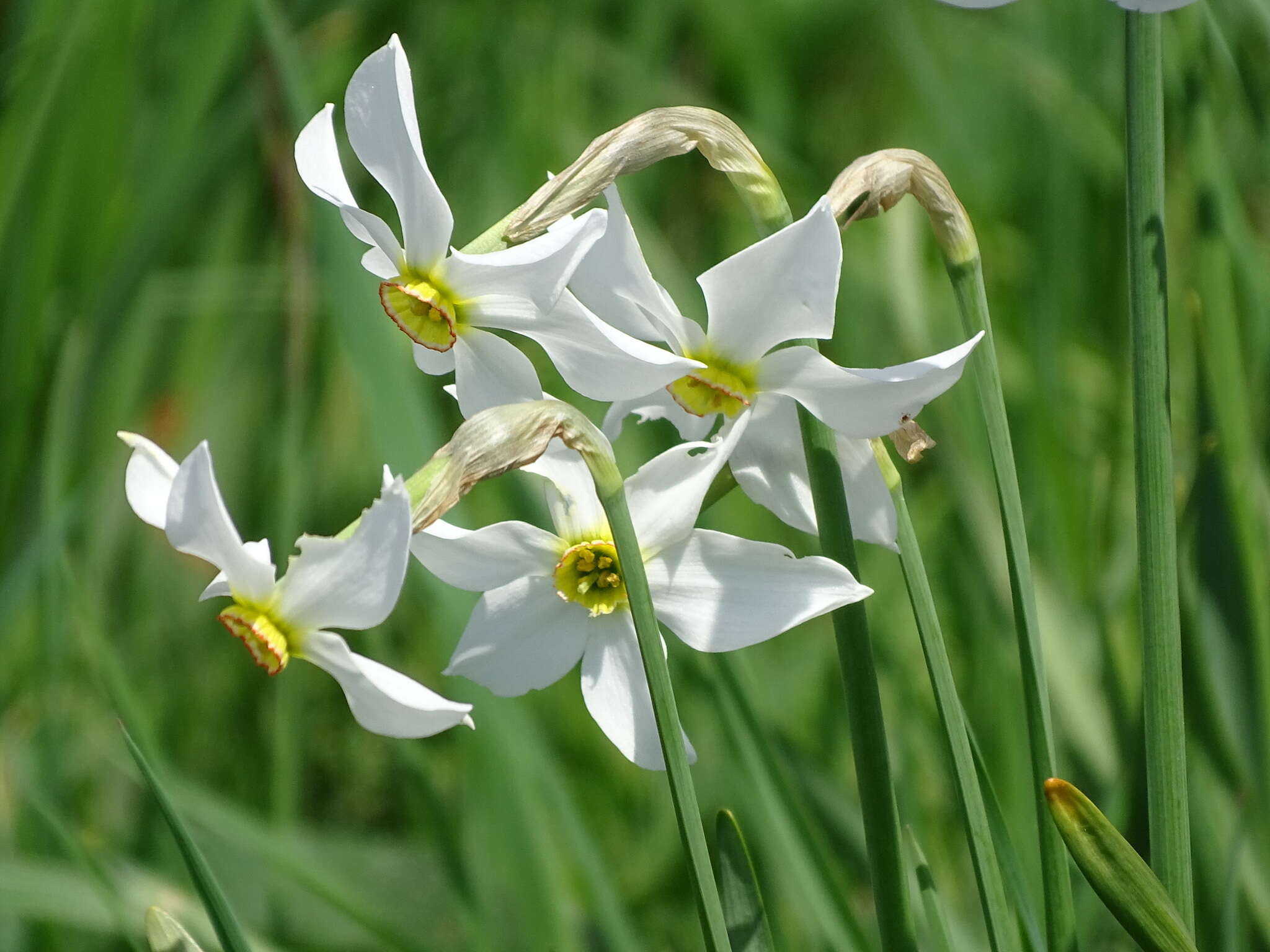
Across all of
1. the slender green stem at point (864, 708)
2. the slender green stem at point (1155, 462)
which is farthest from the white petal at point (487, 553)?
the slender green stem at point (1155, 462)

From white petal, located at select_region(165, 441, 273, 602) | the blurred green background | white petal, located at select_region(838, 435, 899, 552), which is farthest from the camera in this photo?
the blurred green background

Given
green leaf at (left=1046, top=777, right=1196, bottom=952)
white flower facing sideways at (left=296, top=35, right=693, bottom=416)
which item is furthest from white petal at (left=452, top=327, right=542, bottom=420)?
green leaf at (left=1046, top=777, right=1196, bottom=952)

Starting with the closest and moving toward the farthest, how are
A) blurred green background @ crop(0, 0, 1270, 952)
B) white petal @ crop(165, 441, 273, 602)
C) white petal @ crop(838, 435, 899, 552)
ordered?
white petal @ crop(165, 441, 273, 602), white petal @ crop(838, 435, 899, 552), blurred green background @ crop(0, 0, 1270, 952)

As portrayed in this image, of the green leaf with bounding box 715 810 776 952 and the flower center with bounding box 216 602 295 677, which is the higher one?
the flower center with bounding box 216 602 295 677

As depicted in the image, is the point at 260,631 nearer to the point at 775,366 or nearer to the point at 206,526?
the point at 206,526

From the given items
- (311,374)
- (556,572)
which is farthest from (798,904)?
(311,374)

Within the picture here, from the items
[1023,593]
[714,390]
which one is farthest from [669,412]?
[1023,593]

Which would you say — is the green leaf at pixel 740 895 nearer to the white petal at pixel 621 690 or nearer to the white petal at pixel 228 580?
the white petal at pixel 621 690

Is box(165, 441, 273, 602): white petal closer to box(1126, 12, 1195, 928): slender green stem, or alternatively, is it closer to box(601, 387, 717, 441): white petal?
box(601, 387, 717, 441): white petal
